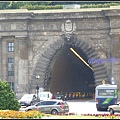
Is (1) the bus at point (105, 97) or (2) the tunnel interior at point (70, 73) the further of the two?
(2) the tunnel interior at point (70, 73)

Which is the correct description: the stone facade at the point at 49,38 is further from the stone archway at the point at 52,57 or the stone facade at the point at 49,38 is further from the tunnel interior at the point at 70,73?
the tunnel interior at the point at 70,73

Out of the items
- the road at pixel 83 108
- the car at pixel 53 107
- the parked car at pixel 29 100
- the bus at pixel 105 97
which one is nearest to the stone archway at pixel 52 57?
the road at pixel 83 108

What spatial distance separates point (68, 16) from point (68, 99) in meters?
15.5

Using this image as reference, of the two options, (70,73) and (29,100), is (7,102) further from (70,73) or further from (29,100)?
(70,73)

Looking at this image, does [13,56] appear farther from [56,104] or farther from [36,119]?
[36,119]

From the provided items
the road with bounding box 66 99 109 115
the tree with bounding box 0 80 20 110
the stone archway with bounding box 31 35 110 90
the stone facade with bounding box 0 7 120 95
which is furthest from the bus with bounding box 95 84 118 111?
the tree with bounding box 0 80 20 110

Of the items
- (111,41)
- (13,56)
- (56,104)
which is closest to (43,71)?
(13,56)

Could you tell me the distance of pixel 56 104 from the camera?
192ft

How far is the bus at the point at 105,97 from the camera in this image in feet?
223

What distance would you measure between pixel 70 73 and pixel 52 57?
43.7 feet

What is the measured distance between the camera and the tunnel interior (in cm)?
9200

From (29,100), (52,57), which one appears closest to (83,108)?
(29,100)

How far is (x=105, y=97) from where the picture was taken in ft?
227

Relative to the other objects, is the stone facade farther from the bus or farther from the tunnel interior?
the bus
